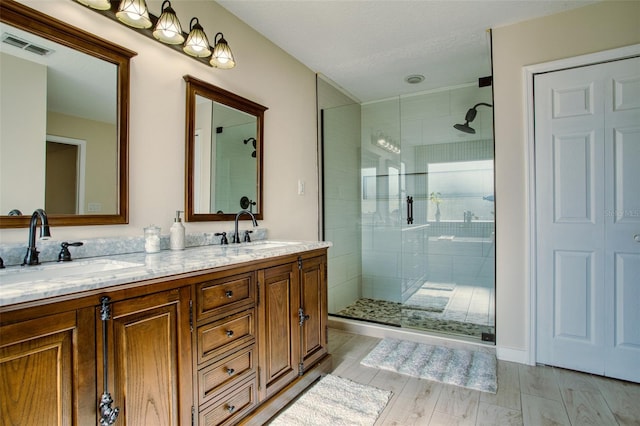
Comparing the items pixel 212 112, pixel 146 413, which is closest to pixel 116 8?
pixel 212 112

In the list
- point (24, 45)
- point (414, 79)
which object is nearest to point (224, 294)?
point (24, 45)

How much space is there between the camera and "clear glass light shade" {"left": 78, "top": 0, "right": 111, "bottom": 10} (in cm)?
144

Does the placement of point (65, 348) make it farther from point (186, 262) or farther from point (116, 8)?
point (116, 8)

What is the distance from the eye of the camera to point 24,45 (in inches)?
51.7

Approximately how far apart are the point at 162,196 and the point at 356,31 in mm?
1819

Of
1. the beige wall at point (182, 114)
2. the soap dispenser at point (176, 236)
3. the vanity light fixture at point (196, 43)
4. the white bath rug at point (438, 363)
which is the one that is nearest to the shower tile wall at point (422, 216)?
the white bath rug at point (438, 363)

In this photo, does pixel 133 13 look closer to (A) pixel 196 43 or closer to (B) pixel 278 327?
(A) pixel 196 43

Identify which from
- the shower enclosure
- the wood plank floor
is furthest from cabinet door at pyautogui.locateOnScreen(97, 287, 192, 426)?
the shower enclosure

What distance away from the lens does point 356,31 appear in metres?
2.45

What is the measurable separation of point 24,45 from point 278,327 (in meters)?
1.66

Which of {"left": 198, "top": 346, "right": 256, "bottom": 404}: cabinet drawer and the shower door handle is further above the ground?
the shower door handle

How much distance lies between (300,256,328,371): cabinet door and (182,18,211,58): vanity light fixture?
53.5 inches

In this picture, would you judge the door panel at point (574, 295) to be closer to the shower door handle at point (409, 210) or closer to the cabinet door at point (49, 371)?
the shower door handle at point (409, 210)

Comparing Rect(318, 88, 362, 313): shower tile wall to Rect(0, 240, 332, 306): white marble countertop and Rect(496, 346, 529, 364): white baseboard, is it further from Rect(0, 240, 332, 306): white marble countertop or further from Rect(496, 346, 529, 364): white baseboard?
Rect(0, 240, 332, 306): white marble countertop
